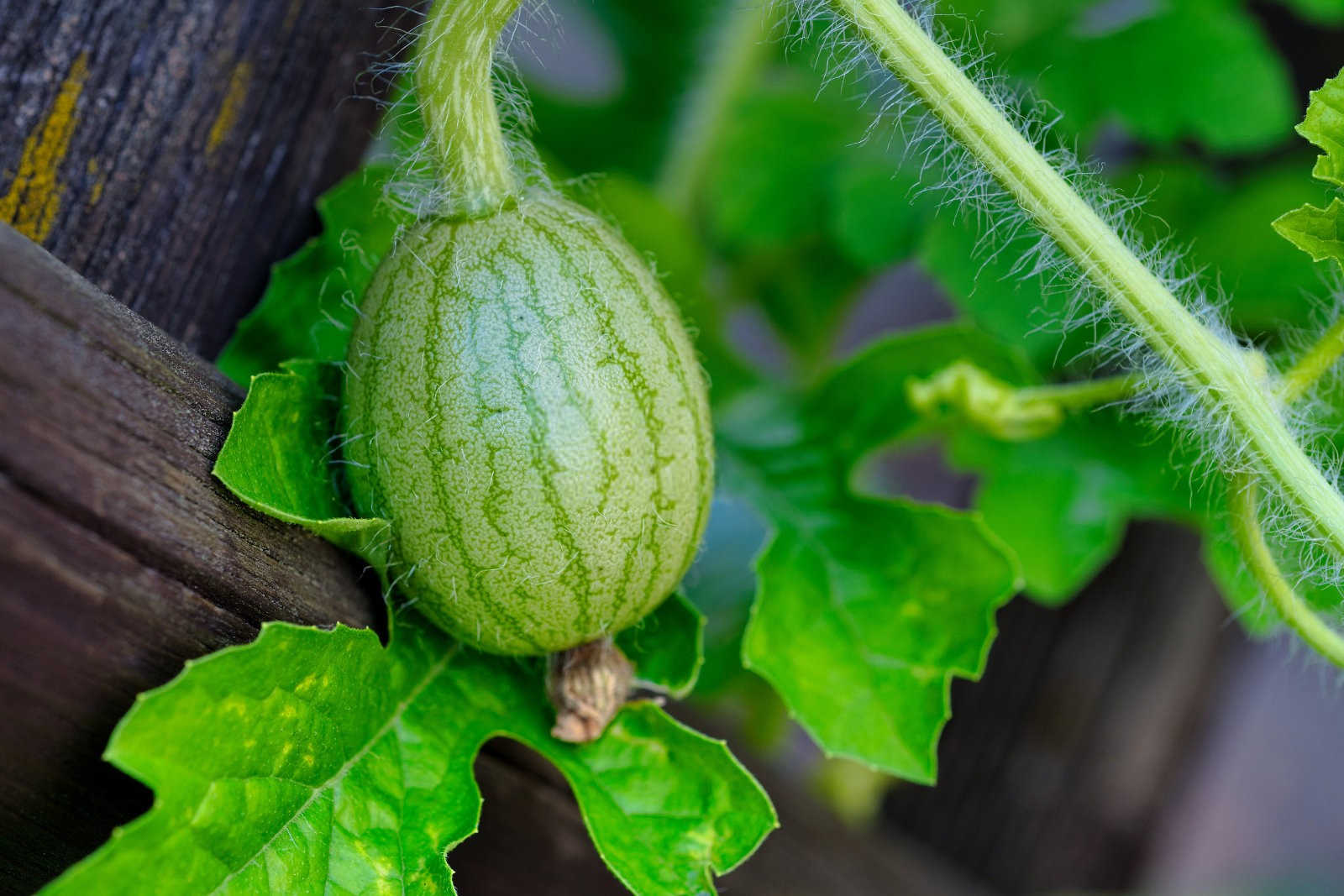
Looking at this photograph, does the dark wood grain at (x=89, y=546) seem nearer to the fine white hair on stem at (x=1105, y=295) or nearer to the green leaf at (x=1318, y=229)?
the fine white hair on stem at (x=1105, y=295)

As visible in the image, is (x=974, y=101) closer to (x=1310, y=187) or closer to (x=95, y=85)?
(x=95, y=85)

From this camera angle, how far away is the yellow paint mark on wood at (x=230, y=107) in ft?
2.58

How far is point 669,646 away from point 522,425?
26cm

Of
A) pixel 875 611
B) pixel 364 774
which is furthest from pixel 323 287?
pixel 875 611

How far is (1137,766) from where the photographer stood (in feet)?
5.75

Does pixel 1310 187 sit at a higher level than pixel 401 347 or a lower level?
higher

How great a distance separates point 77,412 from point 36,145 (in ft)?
0.97

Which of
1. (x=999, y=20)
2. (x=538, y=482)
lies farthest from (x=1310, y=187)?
(x=538, y=482)

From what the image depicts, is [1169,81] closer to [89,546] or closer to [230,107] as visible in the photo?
[230,107]

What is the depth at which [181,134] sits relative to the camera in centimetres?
77

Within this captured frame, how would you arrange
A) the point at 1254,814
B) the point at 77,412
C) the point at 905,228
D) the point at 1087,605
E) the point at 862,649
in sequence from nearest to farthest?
the point at 77,412 < the point at 862,649 < the point at 905,228 < the point at 1087,605 < the point at 1254,814

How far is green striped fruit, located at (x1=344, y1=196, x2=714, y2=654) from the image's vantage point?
0.62 meters

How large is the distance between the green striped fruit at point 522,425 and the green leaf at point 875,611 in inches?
8.8

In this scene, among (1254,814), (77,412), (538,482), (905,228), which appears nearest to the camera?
(77,412)
